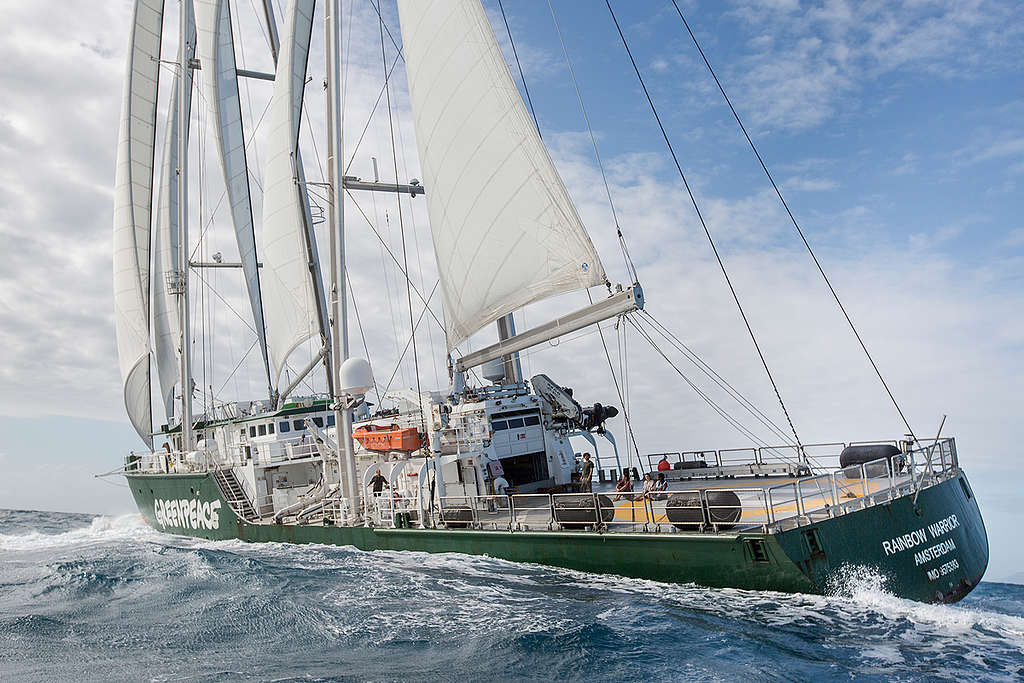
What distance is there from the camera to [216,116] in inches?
1185

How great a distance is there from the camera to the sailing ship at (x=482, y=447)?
12.3 meters

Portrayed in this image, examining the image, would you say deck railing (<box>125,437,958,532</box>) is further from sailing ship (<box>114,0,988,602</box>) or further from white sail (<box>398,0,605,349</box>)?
white sail (<box>398,0,605,349</box>)

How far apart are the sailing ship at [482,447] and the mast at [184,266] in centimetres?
14

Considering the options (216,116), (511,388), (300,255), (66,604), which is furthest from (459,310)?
(216,116)

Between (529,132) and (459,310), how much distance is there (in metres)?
4.57

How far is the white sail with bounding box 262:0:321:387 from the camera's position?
21938 millimetres

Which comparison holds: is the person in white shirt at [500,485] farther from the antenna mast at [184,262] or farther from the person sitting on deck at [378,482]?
the antenna mast at [184,262]

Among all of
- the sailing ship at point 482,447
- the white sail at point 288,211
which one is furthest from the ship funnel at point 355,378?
the white sail at point 288,211

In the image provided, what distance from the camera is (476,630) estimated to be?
431 inches

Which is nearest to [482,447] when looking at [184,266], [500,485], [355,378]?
[500,485]

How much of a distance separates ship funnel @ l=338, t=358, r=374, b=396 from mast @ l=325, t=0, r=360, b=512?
33.7 inches

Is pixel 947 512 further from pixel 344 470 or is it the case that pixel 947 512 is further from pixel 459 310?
pixel 344 470

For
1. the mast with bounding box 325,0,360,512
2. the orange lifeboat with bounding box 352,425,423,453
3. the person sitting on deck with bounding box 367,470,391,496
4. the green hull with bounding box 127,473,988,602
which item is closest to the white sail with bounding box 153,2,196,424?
the mast with bounding box 325,0,360,512

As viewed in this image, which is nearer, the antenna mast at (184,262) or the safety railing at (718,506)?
the safety railing at (718,506)
